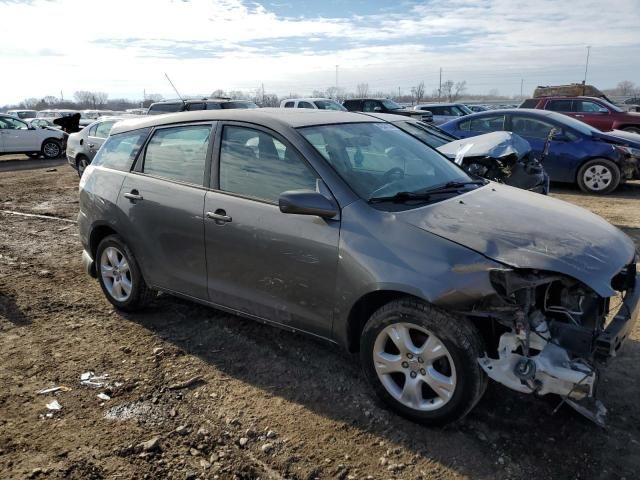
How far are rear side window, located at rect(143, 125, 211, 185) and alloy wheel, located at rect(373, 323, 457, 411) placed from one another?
183 cm

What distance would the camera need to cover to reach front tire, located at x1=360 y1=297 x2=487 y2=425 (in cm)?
275

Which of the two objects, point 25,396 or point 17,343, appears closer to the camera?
point 25,396

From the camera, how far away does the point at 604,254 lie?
114 inches

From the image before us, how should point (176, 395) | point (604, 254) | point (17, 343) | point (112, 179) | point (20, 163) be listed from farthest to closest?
point (20, 163) < point (112, 179) < point (17, 343) < point (176, 395) < point (604, 254)

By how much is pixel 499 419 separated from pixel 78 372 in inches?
113

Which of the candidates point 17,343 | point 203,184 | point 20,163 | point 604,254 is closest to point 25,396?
point 17,343

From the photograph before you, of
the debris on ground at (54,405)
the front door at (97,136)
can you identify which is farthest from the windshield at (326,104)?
the debris on ground at (54,405)

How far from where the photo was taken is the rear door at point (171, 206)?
3.83 meters

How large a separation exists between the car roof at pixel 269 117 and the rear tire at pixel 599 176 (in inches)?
275

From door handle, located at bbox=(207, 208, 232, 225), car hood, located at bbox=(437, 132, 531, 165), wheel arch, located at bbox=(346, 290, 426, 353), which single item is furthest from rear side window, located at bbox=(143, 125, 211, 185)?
car hood, located at bbox=(437, 132, 531, 165)

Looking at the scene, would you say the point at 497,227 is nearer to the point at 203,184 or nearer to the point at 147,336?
the point at 203,184

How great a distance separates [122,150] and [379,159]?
234 centimetres

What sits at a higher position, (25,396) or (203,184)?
(203,184)

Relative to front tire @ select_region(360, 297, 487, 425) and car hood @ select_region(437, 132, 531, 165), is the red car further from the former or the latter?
front tire @ select_region(360, 297, 487, 425)
